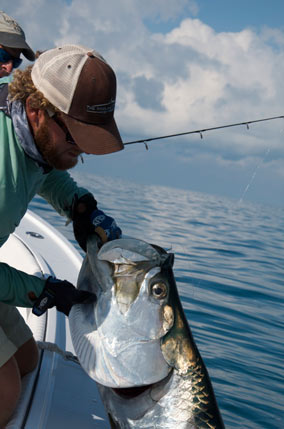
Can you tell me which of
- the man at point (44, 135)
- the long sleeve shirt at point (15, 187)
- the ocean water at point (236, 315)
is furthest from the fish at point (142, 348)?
the ocean water at point (236, 315)

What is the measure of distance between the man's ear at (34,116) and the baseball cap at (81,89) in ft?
0.21

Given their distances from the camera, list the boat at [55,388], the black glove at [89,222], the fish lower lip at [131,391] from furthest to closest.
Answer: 1. the black glove at [89,222]
2. the boat at [55,388]
3. the fish lower lip at [131,391]

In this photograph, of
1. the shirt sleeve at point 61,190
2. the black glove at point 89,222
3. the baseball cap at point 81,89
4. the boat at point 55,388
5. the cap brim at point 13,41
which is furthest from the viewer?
the cap brim at point 13,41

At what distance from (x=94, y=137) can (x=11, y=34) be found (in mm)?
2077

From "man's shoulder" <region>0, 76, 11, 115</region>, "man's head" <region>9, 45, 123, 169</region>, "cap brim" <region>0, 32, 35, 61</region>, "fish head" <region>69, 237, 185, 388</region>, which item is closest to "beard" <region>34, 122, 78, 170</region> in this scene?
"man's head" <region>9, 45, 123, 169</region>

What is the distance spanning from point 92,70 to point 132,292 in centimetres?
87

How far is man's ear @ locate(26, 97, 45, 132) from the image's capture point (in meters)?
1.92

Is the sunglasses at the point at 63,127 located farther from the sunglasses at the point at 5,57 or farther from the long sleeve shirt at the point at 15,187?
the sunglasses at the point at 5,57

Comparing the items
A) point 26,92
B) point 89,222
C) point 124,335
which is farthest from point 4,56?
point 124,335

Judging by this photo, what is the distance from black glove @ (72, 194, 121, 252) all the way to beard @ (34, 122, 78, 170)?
41 centimetres

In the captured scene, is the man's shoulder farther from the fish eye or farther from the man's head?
the fish eye

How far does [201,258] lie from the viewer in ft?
33.5

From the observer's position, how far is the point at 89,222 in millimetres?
2457

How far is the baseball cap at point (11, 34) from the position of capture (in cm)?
365
